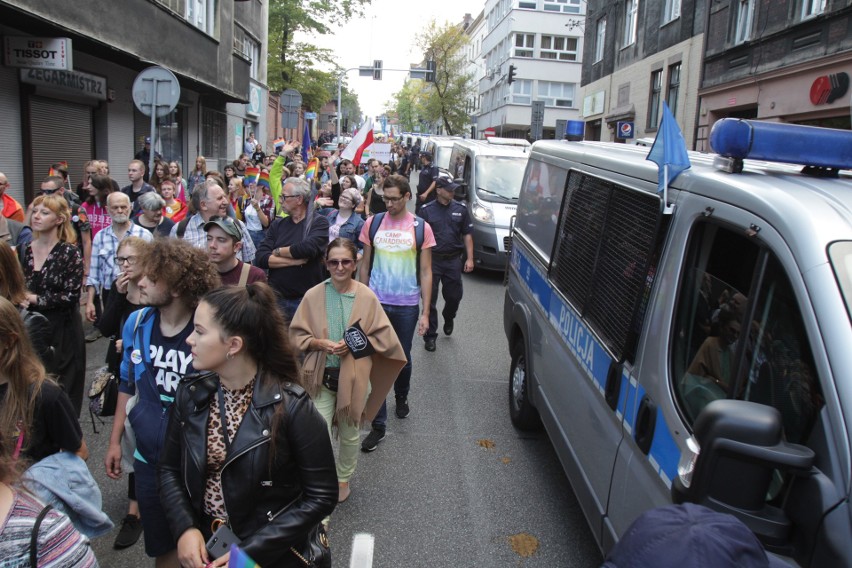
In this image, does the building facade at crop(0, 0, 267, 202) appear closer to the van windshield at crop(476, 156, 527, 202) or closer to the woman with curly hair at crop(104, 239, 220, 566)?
the van windshield at crop(476, 156, 527, 202)

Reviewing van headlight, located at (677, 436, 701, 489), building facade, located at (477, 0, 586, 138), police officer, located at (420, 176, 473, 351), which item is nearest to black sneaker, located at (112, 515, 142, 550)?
van headlight, located at (677, 436, 701, 489)

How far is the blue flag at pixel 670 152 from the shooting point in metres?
2.74

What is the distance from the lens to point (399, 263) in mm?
5484

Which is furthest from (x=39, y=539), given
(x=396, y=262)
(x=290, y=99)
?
(x=290, y=99)

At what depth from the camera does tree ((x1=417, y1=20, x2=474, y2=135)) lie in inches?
2125

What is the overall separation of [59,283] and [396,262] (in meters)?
2.34

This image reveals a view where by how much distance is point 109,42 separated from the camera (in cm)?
1262

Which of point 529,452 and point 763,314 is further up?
point 763,314

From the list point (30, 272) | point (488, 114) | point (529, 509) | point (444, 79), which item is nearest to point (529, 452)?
point (529, 509)

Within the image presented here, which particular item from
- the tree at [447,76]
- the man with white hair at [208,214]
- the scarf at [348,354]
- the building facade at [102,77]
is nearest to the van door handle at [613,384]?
the scarf at [348,354]

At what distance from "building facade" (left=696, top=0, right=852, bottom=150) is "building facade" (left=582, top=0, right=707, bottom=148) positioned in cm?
104

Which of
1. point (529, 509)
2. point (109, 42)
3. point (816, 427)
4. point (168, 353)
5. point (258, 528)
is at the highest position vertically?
point (109, 42)

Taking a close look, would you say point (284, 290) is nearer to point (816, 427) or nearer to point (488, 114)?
point (816, 427)

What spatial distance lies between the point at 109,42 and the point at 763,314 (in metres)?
13.2
